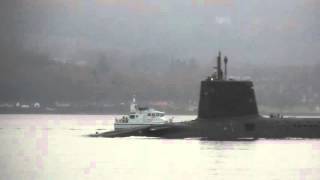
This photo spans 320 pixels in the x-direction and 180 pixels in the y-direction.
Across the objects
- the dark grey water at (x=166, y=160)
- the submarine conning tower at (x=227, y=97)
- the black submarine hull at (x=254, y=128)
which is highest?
the submarine conning tower at (x=227, y=97)

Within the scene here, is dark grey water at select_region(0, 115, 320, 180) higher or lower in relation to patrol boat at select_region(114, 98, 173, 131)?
lower

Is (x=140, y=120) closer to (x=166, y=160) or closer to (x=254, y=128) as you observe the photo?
(x=254, y=128)

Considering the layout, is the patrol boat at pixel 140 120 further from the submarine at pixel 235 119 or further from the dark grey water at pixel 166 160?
the submarine at pixel 235 119

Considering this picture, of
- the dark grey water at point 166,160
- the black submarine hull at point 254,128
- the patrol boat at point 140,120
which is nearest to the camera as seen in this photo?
the dark grey water at point 166,160

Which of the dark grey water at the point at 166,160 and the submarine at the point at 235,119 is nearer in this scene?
the dark grey water at the point at 166,160

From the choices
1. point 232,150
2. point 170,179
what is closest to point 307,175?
point 170,179

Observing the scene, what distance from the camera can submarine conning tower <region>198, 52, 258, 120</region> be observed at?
62.8m

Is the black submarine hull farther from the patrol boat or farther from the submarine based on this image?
the patrol boat

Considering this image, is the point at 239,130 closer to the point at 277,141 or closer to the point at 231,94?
the point at 231,94

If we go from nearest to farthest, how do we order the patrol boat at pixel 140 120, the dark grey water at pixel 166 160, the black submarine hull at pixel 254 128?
the dark grey water at pixel 166 160 → the black submarine hull at pixel 254 128 → the patrol boat at pixel 140 120

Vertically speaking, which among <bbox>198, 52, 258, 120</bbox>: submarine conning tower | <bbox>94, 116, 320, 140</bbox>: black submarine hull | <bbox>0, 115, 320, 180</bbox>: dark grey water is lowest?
<bbox>0, 115, 320, 180</bbox>: dark grey water

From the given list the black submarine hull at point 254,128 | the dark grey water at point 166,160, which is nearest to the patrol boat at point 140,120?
the dark grey water at point 166,160

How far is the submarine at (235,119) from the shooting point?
62188mm

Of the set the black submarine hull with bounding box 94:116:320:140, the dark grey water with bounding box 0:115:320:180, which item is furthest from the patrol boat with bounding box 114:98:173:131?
the black submarine hull with bounding box 94:116:320:140
